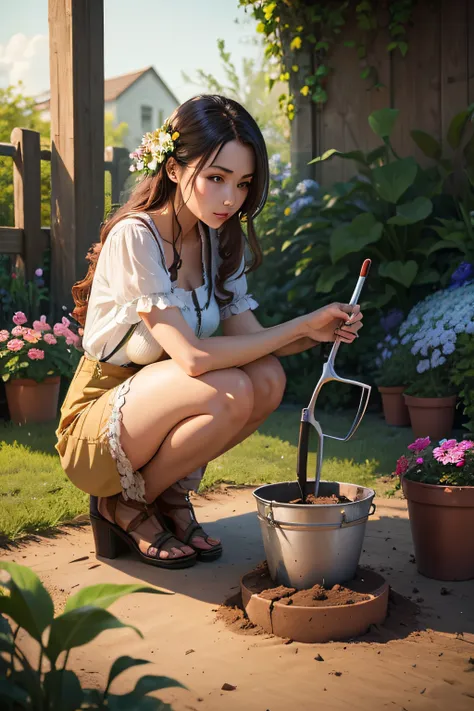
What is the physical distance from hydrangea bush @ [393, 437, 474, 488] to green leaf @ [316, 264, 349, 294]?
101 inches

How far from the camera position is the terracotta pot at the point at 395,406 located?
15.0 feet

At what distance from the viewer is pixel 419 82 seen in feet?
17.5

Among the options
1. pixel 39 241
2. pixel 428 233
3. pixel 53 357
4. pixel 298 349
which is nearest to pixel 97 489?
pixel 298 349

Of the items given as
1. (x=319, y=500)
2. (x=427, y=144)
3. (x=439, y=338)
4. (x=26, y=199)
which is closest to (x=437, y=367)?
(x=439, y=338)

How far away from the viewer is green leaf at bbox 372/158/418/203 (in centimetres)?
490

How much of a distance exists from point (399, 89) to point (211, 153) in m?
3.49

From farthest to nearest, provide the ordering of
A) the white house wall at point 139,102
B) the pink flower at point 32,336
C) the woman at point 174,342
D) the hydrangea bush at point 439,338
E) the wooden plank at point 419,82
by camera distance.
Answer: the white house wall at point 139,102
the wooden plank at point 419,82
the pink flower at point 32,336
the hydrangea bush at point 439,338
the woman at point 174,342

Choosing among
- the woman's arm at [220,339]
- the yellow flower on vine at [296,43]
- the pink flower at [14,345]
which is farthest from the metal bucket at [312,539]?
the yellow flower on vine at [296,43]

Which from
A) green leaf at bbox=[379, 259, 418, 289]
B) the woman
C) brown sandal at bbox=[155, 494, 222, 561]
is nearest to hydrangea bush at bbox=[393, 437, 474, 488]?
the woman

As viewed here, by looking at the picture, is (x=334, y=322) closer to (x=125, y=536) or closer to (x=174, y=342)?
(x=174, y=342)

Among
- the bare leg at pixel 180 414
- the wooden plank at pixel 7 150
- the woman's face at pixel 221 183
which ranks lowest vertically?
the bare leg at pixel 180 414

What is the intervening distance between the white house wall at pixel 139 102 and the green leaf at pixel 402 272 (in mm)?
20502

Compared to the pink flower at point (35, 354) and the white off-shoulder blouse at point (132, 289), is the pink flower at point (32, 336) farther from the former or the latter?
the white off-shoulder blouse at point (132, 289)

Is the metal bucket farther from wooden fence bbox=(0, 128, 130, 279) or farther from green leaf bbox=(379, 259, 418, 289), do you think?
wooden fence bbox=(0, 128, 130, 279)
